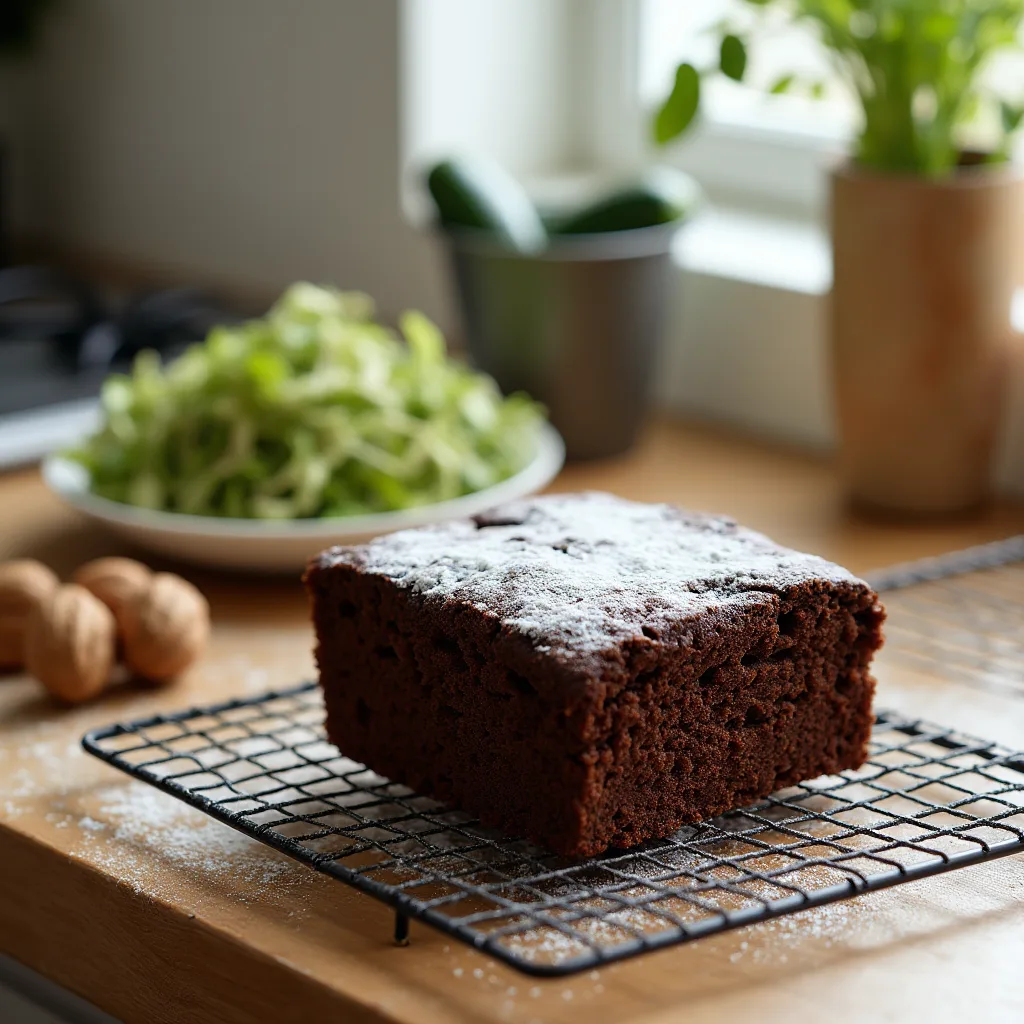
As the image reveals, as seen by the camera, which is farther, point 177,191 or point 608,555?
point 177,191

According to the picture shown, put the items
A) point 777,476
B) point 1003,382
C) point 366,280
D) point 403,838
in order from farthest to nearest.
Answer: point 366,280, point 777,476, point 1003,382, point 403,838

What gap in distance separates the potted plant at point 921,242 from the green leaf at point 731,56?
0.47ft

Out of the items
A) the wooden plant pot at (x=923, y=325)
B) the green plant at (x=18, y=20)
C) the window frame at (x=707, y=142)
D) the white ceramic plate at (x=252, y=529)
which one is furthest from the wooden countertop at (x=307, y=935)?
the green plant at (x=18, y=20)

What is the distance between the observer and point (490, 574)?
0.99 metres

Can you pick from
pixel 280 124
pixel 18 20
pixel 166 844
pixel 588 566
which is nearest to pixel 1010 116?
pixel 588 566

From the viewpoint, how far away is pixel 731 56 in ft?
4.41

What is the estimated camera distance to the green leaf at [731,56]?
134cm

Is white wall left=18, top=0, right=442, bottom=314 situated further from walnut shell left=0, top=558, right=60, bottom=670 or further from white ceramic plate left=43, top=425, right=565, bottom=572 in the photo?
walnut shell left=0, top=558, right=60, bottom=670

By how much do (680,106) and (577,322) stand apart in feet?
1.24

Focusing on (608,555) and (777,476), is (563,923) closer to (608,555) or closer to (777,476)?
(608,555)

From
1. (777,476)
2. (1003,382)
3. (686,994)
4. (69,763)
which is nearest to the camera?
(686,994)

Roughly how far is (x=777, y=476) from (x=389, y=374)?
416 millimetres

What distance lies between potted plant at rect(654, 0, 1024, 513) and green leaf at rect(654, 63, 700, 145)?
0.13 metres

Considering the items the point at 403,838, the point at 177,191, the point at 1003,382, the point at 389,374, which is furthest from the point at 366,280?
the point at 403,838
